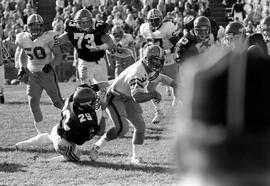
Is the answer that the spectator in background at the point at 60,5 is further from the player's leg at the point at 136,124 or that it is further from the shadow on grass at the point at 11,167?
the player's leg at the point at 136,124

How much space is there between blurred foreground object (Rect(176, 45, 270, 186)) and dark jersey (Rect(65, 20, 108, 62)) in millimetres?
6997

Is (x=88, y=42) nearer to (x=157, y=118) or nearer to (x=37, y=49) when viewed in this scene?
(x=37, y=49)

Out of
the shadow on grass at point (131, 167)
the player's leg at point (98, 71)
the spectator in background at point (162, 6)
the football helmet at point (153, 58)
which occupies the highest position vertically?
the spectator in background at point (162, 6)

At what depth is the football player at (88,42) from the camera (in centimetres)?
777

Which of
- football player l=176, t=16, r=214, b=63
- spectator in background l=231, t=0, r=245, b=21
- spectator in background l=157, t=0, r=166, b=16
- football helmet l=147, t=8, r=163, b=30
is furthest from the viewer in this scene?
spectator in background l=231, t=0, r=245, b=21

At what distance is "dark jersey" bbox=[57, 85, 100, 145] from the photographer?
18.0ft

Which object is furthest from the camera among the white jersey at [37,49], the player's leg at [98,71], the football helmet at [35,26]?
the player's leg at [98,71]

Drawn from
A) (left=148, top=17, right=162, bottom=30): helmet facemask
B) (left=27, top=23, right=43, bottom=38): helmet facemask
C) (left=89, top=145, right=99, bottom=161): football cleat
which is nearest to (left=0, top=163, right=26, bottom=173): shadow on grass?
(left=89, top=145, right=99, bottom=161): football cleat

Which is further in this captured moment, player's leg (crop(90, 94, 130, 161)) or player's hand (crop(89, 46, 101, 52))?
player's hand (crop(89, 46, 101, 52))

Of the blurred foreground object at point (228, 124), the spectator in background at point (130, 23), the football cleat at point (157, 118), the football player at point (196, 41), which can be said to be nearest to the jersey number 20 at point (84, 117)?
the football player at point (196, 41)

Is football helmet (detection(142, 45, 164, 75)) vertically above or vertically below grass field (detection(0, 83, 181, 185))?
above

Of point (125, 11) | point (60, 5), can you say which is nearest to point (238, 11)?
point (125, 11)

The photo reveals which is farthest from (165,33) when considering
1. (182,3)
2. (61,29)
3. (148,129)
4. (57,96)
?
(182,3)

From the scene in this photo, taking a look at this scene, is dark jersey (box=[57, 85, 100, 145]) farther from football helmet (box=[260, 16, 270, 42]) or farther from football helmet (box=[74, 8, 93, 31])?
football helmet (box=[260, 16, 270, 42])
